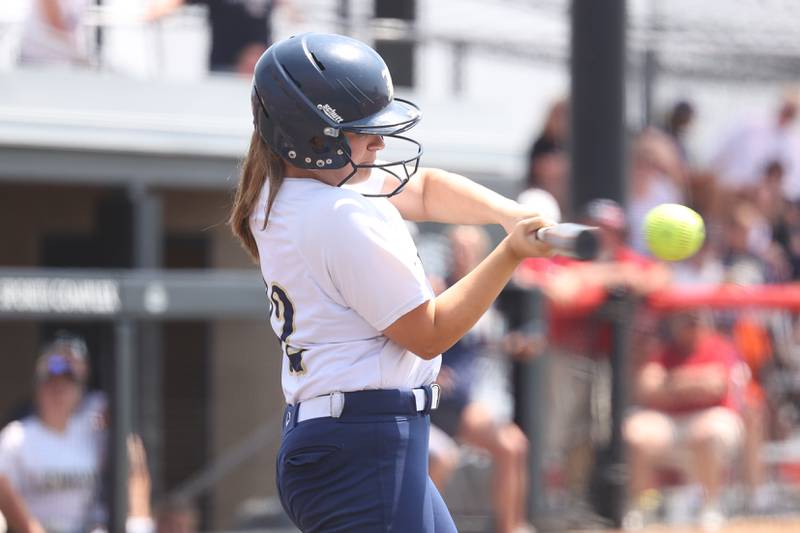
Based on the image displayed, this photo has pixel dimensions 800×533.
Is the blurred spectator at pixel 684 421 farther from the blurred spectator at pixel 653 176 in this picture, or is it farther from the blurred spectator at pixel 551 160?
the blurred spectator at pixel 653 176

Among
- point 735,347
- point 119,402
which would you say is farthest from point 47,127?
point 735,347

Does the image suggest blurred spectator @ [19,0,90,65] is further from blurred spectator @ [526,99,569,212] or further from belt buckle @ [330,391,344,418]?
belt buckle @ [330,391,344,418]

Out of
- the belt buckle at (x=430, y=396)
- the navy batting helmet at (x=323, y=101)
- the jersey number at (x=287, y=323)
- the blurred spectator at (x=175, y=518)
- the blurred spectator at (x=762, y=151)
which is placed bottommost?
the blurred spectator at (x=175, y=518)

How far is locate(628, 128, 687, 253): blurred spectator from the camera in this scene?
8.82 m

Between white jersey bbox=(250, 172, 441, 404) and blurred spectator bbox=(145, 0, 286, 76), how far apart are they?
4739 mm

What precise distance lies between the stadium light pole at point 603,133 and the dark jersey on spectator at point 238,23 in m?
1.73

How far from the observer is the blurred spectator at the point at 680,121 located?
10.1m

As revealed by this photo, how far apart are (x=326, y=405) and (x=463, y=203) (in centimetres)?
60

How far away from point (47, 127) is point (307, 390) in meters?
4.37

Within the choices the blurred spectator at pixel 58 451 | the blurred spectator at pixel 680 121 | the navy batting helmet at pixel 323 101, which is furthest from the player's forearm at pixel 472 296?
the blurred spectator at pixel 680 121

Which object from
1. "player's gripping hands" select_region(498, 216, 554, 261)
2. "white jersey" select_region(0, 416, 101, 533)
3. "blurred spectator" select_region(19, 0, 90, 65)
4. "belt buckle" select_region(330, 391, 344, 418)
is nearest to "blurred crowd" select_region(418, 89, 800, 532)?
"white jersey" select_region(0, 416, 101, 533)

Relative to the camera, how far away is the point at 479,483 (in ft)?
24.2

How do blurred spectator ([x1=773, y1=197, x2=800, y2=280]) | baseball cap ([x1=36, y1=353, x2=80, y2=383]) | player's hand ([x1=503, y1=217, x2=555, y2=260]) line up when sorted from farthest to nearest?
blurred spectator ([x1=773, y1=197, x2=800, y2=280]) < baseball cap ([x1=36, y1=353, x2=80, y2=383]) < player's hand ([x1=503, y1=217, x2=555, y2=260])

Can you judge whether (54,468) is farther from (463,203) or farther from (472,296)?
(472,296)
